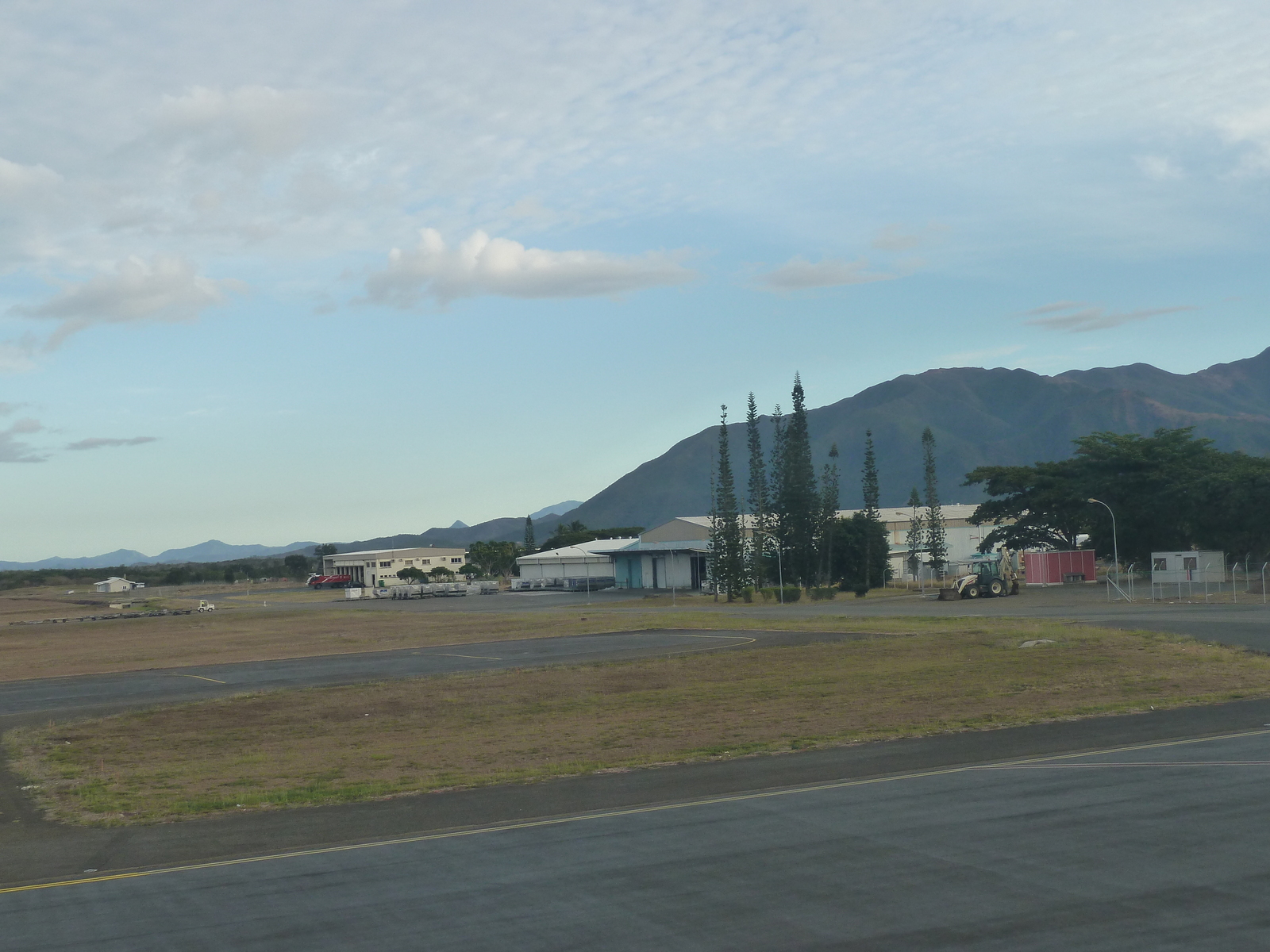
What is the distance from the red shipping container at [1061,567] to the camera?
9700 cm

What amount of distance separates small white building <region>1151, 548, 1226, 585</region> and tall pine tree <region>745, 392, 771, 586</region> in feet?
126

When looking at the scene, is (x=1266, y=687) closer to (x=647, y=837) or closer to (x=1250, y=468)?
(x=647, y=837)

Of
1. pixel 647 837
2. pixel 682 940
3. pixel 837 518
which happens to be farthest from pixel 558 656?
pixel 837 518

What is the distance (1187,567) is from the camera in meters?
74.9

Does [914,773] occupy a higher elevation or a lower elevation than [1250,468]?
lower

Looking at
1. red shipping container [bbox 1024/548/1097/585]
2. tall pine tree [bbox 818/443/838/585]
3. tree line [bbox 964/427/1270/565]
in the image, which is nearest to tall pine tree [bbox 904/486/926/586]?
tall pine tree [bbox 818/443/838/585]

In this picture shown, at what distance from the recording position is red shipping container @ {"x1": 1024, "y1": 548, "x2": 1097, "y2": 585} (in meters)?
97.0

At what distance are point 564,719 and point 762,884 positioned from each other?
50.6 ft

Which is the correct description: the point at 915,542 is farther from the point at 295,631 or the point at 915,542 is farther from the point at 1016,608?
the point at 295,631

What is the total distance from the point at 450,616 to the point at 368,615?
10252mm

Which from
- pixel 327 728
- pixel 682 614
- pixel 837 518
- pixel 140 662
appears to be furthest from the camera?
pixel 837 518

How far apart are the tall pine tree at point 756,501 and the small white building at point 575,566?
25.8 m

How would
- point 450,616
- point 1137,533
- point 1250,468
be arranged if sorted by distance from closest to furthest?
point 450,616 → point 1250,468 → point 1137,533

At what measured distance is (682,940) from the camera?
9.37 m
